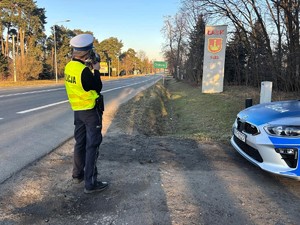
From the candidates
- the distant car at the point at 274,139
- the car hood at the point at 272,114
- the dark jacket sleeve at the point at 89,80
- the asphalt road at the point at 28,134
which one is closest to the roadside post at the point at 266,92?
the car hood at the point at 272,114

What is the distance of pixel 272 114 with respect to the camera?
4.34 metres

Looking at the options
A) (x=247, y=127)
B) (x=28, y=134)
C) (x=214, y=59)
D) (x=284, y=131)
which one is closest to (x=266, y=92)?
(x=247, y=127)

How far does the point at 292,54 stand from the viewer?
46.8 ft

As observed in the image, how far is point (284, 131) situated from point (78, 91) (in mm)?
2690

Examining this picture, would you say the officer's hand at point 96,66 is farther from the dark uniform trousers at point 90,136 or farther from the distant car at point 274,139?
the distant car at point 274,139

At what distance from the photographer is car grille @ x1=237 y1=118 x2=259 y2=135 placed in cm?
431

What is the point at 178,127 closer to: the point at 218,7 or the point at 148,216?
the point at 148,216

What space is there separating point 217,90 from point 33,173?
724 inches

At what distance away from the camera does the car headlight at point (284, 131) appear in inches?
150

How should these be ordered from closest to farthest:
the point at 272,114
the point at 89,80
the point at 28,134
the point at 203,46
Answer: the point at 89,80 < the point at 272,114 < the point at 28,134 < the point at 203,46

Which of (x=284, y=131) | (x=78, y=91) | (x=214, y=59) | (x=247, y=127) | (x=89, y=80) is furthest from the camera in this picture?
(x=214, y=59)

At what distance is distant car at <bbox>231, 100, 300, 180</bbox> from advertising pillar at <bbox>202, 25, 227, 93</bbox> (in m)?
17.0

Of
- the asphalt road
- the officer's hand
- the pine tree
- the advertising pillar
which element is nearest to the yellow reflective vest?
the officer's hand

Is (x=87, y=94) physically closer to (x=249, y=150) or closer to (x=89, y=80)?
(x=89, y=80)
